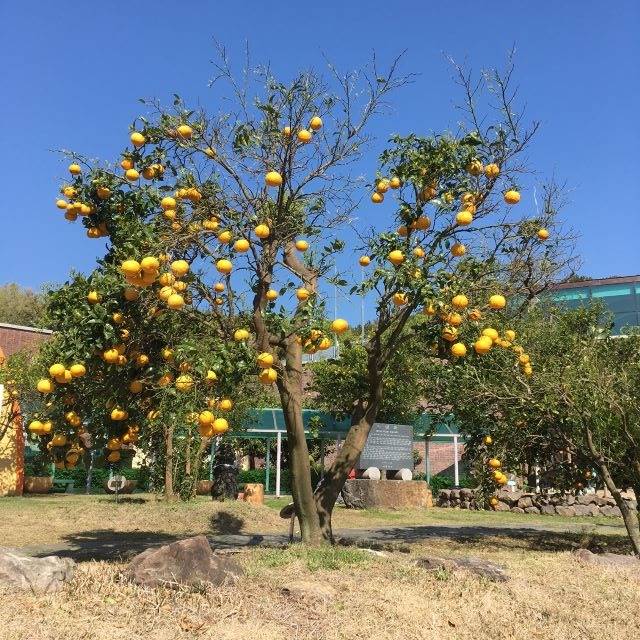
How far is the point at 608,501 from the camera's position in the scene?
1892cm

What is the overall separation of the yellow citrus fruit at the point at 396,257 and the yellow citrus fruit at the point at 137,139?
294cm

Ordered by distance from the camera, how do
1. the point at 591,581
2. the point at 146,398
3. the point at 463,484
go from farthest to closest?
1. the point at 463,484
2. the point at 146,398
3. the point at 591,581

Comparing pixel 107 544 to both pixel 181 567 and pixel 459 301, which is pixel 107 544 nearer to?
pixel 181 567

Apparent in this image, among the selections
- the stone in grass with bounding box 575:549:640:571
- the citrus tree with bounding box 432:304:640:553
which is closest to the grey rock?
the citrus tree with bounding box 432:304:640:553

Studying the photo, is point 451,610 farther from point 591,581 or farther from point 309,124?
point 309,124

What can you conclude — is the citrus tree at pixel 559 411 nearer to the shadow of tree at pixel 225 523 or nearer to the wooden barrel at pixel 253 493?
the shadow of tree at pixel 225 523

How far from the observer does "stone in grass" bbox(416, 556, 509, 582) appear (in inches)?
241

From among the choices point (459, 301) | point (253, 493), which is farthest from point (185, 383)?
point (253, 493)

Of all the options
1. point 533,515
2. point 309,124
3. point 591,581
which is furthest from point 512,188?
point 533,515

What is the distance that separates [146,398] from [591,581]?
15.5 feet

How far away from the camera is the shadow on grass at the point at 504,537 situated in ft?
35.1

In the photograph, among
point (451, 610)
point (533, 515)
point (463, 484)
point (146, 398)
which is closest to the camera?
point (451, 610)

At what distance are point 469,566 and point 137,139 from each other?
5463mm

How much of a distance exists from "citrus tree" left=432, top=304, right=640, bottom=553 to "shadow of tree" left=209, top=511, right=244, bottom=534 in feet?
15.7
